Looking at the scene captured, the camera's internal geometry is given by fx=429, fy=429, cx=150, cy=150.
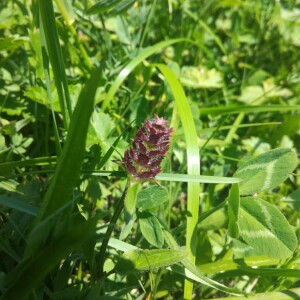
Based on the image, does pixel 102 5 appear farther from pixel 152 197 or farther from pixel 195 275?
pixel 195 275

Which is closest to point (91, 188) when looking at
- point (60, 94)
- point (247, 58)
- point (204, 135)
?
point (60, 94)

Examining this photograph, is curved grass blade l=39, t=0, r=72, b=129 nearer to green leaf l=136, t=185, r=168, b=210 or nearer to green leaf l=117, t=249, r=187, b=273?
green leaf l=136, t=185, r=168, b=210

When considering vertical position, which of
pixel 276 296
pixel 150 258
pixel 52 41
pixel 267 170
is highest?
pixel 52 41

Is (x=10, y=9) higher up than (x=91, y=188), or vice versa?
(x=10, y=9)

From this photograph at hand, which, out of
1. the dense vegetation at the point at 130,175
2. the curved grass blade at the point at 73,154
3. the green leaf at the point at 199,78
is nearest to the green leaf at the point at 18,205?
the dense vegetation at the point at 130,175

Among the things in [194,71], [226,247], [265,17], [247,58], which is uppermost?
[265,17]

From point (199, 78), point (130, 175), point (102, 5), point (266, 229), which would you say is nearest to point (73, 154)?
point (130, 175)

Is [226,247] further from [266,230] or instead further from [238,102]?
[238,102]
